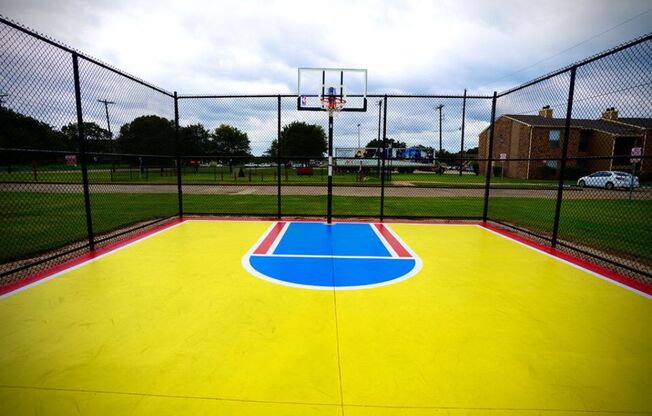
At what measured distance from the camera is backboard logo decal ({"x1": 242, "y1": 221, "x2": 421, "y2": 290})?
4223 mm

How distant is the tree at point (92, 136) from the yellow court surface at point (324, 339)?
7.05 ft

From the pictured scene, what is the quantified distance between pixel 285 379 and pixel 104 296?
Answer: 2675 mm

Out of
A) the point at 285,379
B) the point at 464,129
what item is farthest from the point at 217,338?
the point at 464,129

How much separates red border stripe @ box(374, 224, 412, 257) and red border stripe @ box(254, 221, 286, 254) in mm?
2358

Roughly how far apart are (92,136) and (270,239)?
3725mm

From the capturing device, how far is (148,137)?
369 inches

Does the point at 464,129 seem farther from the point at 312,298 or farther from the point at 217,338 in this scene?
the point at 217,338

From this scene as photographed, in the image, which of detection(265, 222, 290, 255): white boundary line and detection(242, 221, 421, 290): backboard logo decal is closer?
detection(242, 221, 421, 290): backboard logo decal

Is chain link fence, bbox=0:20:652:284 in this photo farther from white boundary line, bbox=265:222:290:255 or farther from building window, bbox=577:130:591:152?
building window, bbox=577:130:591:152

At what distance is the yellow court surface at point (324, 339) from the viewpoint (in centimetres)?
209

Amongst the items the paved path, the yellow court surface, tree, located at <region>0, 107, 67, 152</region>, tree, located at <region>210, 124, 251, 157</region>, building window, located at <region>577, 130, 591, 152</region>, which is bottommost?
the yellow court surface

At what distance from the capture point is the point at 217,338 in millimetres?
2797

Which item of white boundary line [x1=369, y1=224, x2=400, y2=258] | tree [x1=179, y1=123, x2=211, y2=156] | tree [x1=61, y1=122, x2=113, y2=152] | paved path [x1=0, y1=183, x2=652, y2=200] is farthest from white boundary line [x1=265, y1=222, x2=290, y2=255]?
paved path [x1=0, y1=183, x2=652, y2=200]

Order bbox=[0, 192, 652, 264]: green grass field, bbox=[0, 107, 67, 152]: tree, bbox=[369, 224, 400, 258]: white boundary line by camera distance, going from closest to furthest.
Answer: bbox=[0, 107, 67, 152]: tree → bbox=[369, 224, 400, 258]: white boundary line → bbox=[0, 192, 652, 264]: green grass field
